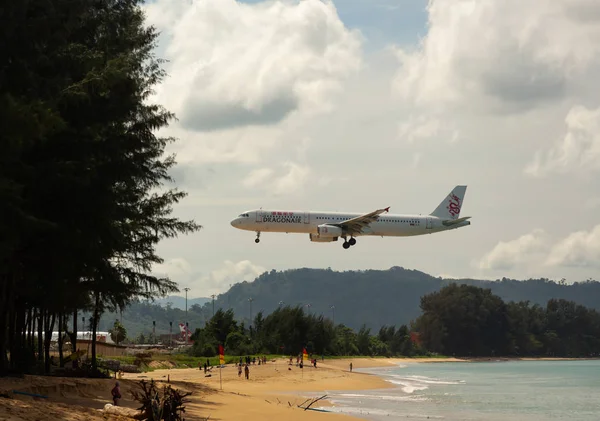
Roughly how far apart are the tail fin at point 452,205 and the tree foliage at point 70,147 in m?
62.4

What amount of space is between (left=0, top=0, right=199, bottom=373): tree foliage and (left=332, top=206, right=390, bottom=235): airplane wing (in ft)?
141

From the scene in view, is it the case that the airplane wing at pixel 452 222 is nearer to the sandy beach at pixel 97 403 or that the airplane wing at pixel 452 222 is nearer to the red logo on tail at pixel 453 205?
the red logo on tail at pixel 453 205

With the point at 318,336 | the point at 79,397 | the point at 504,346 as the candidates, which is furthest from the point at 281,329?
the point at 504,346

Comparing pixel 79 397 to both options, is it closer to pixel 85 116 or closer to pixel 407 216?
pixel 85 116

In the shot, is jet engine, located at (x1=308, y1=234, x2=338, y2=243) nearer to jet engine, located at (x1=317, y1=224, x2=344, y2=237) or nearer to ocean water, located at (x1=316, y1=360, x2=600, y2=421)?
jet engine, located at (x1=317, y1=224, x2=344, y2=237)

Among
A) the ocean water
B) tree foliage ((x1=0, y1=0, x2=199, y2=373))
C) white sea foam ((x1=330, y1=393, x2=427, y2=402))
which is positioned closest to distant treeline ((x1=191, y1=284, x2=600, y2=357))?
the ocean water

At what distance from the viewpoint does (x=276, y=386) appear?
5628 centimetres

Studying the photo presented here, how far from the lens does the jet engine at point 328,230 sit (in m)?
75.0

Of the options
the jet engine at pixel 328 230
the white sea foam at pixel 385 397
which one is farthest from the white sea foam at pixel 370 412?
the jet engine at pixel 328 230

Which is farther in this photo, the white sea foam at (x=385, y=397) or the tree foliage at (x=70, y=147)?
the white sea foam at (x=385, y=397)

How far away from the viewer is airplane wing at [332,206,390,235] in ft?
246

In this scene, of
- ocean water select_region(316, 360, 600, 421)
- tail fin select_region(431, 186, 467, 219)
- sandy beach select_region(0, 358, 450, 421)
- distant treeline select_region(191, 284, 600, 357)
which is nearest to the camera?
sandy beach select_region(0, 358, 450, 421)

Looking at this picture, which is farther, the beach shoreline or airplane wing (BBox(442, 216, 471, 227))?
airplane wing (BBox(442, 216, 471, 227))

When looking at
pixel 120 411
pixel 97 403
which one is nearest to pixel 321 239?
pixel 97 403
